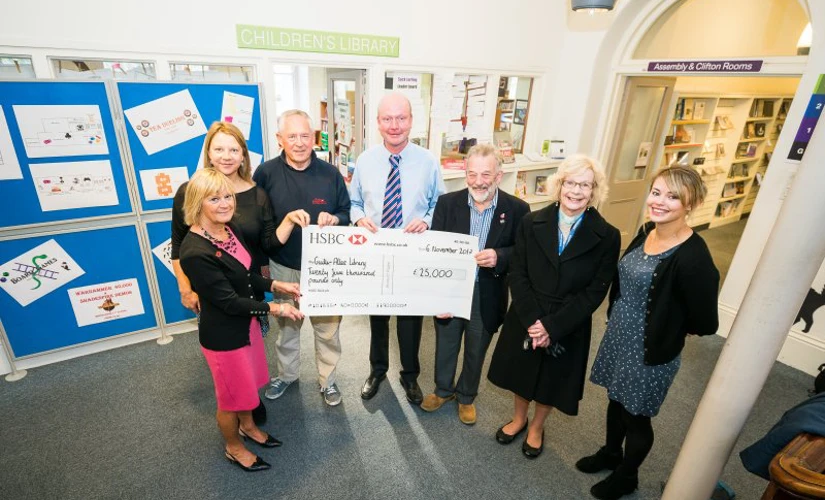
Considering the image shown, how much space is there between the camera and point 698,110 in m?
5.97

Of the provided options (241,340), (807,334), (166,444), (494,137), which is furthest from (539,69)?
(166,444)

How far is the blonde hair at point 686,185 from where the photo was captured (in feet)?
5.70

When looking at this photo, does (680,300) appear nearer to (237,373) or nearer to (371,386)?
(371,386)

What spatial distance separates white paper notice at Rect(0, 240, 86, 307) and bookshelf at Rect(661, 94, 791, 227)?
21.9 feet

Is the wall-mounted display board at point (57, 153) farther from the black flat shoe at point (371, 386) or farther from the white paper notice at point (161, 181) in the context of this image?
the black flat shoe at point (371, 386)

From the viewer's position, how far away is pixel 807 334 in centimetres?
356

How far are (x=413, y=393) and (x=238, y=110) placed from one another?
2597 mm

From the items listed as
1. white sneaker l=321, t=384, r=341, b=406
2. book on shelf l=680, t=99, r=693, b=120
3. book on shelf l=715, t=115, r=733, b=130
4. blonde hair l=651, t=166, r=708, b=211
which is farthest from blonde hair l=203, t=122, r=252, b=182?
book on shelf l=715, t=115, r=733, b=130

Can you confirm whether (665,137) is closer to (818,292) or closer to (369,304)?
(818,292)

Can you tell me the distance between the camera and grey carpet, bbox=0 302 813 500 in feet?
7.45

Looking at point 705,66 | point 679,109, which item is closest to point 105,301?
point 705,66

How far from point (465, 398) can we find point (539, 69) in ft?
13.2

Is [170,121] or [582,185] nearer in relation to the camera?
[582,185]

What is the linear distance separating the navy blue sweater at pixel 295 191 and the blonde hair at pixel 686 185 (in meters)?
1.79
